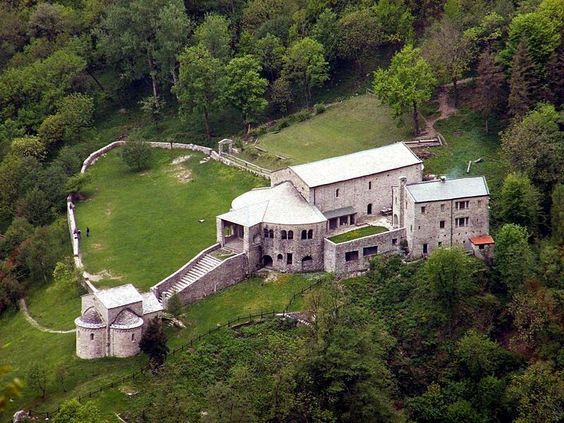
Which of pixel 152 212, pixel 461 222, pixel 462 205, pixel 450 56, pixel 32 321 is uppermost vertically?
pixel 450 56

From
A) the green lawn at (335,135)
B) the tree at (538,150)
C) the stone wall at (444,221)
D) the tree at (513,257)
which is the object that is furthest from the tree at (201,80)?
the tree at (513,257)

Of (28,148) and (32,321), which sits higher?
(28,148)

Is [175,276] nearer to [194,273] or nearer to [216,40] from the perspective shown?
[194,273]

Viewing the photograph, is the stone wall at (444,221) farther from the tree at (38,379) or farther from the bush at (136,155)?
the bush at (136,155)

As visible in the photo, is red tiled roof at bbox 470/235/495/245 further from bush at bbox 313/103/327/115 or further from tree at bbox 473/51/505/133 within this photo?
bush at bbox 313/103/327/115

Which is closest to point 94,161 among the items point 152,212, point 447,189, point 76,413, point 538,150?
point 152,212

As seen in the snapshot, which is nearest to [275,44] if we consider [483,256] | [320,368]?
[483,256]
